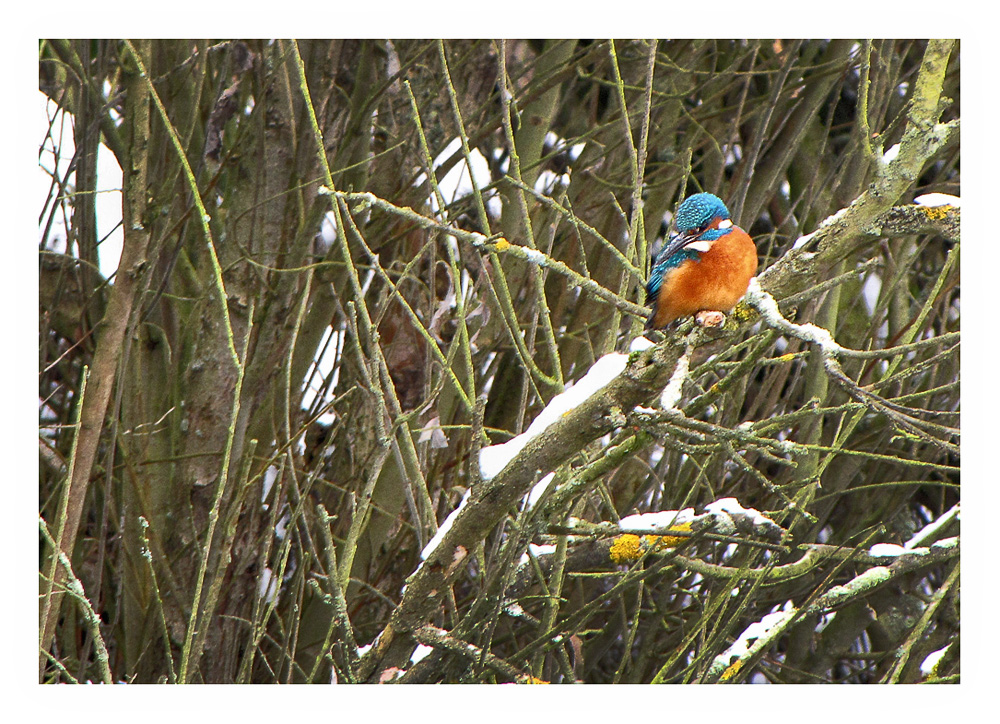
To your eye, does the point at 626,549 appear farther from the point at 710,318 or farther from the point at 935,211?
the point at 935,211

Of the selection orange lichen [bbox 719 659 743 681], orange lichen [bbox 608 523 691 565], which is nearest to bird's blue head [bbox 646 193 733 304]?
orange lichen [bbox 608 523 691 565]

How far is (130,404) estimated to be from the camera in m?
2.51

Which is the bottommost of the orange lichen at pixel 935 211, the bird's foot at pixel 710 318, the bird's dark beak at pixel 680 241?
the bird's foot at pixel 710 318

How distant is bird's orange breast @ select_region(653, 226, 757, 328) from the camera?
163 cm

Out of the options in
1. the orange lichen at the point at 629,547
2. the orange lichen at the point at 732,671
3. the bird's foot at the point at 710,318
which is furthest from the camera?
the orange lichen at the point at 629,547

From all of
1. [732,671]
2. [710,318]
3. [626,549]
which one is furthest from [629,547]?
[710,318]

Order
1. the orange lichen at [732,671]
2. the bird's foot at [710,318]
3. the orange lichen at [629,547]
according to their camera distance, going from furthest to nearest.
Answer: the orange lichen at [629,547], the orange lichen at [732,671], the bird's foot at [710,318]

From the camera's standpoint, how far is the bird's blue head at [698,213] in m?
1.70

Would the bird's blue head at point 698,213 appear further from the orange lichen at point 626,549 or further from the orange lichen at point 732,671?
the orange lichen at point 732,671

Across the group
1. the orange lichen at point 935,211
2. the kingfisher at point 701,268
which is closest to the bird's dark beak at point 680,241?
the kingfisher at point 701,268

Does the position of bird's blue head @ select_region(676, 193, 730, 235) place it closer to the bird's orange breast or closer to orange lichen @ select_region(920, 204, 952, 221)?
the bird's orange breast

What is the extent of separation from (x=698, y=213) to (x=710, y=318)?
0.68ft
